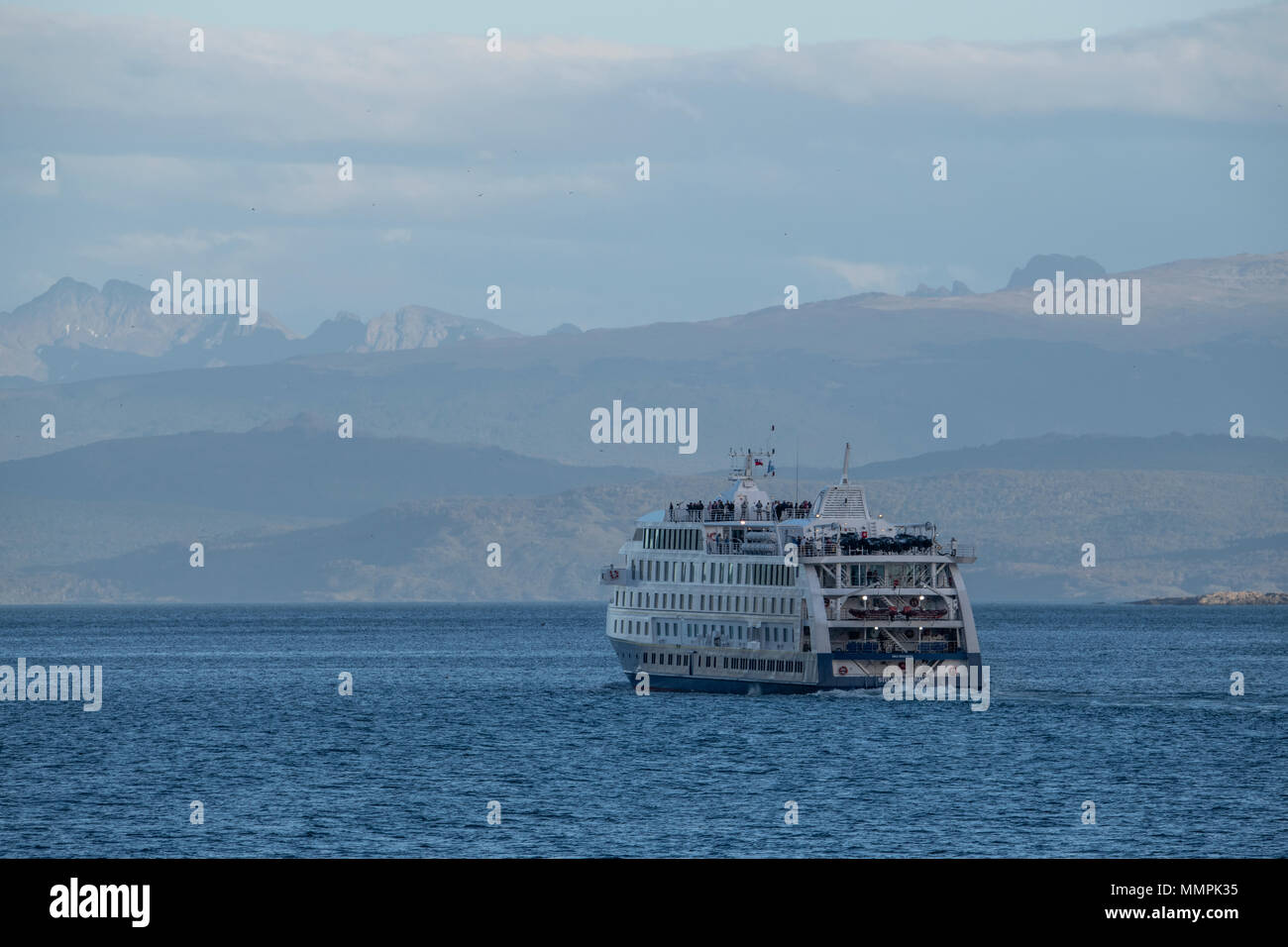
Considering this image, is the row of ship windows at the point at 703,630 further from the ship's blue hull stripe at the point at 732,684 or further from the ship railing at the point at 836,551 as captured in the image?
the ship railing at the point at 836,551

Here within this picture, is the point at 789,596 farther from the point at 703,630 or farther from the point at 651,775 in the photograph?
the point at 651,775

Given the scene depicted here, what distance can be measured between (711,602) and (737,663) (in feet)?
11.4

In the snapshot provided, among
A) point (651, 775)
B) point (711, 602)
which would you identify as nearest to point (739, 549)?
point (711, 602)

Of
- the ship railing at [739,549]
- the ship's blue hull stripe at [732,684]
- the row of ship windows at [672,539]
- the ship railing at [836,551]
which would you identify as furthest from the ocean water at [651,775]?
the row of ship windows at [672,539]

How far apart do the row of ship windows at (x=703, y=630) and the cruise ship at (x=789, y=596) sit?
0.08m

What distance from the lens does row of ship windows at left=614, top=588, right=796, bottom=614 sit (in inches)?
3873

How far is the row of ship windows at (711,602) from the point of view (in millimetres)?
98375

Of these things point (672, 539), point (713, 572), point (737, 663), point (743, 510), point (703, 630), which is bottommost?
point (737, 663)

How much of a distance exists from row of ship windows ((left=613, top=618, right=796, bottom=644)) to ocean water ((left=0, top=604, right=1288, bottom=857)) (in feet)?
11.1

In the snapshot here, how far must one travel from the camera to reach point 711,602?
4082 inches

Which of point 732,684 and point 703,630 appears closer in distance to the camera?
point 732,684

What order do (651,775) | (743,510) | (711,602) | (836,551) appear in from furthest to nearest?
(743,510) < (711,602) < (836,551) < (651,775)
